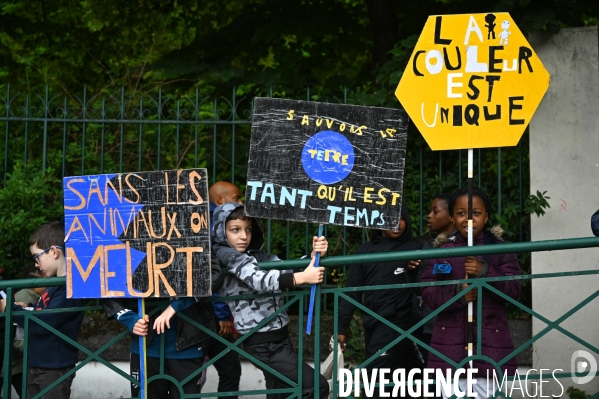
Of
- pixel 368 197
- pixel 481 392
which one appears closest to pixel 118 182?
pixel 368 197

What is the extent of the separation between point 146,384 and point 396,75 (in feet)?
12.3

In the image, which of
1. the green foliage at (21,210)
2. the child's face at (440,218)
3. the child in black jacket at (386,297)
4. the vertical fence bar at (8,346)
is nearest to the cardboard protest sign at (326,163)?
the vertical fence bar at (8,346)

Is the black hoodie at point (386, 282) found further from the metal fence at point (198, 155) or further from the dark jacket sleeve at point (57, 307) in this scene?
the dark jacket sleeve at point (57, 307)

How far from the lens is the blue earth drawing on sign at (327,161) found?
5.08m

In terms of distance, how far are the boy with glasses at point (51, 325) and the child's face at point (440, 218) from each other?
2.62 m

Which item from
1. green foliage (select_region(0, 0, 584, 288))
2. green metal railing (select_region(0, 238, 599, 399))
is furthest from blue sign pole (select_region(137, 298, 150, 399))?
green foliage (select_region(0, 0, 584, 288))

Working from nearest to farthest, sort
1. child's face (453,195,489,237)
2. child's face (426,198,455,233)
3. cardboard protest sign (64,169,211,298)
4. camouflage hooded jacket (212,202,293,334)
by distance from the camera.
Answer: cardboard protest sign (64,169,211,298) < camouflage hooded jacket (212,202,293,334) < child's face (453,195,489,237) < child's face (426,198,455,233)

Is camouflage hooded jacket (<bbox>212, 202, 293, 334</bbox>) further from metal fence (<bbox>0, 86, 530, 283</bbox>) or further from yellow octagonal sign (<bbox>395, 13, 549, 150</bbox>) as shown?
metal fence (<bbox>0, 86, 530, 283</bbox>)

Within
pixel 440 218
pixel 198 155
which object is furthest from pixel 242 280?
pixel 198 155

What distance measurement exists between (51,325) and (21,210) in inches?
94.7

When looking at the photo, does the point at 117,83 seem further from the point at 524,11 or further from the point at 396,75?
the point at 524,11

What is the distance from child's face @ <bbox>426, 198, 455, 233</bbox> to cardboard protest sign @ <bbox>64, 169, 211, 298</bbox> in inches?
94.7

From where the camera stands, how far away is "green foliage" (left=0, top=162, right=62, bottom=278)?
7770mm

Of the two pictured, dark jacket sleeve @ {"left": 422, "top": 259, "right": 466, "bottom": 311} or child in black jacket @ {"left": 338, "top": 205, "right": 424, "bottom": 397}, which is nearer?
dark jacket sleeve @ {"left": 422, "top": 259, "right": 466, "bottom": 311}
